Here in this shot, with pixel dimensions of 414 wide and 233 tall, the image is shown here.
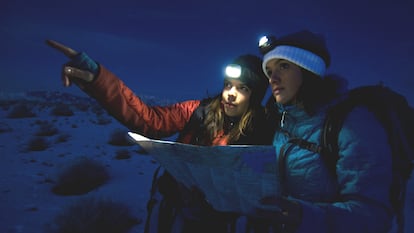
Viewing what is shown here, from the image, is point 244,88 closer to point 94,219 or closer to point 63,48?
point 63,48

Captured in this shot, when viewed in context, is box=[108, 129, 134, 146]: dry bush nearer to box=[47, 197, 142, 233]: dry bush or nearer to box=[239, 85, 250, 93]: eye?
box=[47, 197, 142, 233]: dry bush

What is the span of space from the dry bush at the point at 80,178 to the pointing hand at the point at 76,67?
432 centimetres

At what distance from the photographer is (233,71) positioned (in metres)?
2.17

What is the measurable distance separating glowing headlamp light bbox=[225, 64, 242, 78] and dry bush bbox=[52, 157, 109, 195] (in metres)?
4.44

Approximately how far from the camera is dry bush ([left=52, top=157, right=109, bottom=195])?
204 inches

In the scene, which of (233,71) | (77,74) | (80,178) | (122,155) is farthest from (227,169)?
(122,155)

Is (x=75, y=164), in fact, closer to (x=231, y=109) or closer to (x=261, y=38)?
(x=231, y=109)

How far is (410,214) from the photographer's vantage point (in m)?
5.47

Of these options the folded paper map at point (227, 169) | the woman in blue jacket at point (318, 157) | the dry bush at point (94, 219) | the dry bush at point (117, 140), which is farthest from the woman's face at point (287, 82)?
the dry bush at point (117, 140)

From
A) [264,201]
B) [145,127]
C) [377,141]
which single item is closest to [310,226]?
[264,201]

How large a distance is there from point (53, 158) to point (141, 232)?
4.60 metres

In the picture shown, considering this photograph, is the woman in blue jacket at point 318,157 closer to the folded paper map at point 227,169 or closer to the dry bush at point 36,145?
the folded paper map at point 227,169

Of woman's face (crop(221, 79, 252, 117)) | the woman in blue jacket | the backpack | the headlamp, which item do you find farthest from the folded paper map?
woman's face (crop(221, 79, 252, 117))

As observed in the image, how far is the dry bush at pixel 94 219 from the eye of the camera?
3.69 meters
